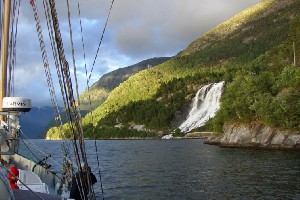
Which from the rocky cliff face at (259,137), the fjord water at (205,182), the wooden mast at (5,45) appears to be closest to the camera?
the wooden mast at (5,45)

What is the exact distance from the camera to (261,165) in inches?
1925

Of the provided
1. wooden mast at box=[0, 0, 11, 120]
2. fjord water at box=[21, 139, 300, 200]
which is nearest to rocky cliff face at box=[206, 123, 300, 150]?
fjord water at box=[21, 139, 300, 200]

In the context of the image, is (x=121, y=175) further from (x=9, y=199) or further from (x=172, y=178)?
(x=9, y=199)

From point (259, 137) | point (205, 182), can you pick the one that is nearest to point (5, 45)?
point (205, 182)

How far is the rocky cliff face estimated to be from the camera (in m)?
77.9

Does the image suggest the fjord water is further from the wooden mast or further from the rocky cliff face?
the rocky cliff face

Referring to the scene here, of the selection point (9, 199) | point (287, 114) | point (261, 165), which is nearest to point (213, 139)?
point (287, 114)

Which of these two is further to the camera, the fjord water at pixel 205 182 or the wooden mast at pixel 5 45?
the fjord water at pixel 205 182

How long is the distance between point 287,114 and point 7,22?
72.6 metres

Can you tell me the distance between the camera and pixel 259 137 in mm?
86938

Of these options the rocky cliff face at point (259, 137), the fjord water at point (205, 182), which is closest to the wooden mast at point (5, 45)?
the fjord water at point (205, 182)

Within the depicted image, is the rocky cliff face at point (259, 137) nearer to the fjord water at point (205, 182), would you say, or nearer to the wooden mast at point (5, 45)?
the fjord water at point (205, 182)

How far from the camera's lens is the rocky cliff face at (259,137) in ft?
256

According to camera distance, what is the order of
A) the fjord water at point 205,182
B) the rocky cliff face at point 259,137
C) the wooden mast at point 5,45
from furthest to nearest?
the rocky cliff face at point 259,137 < the fjord water at point 205,182 < the wooden mast at point 5,45
